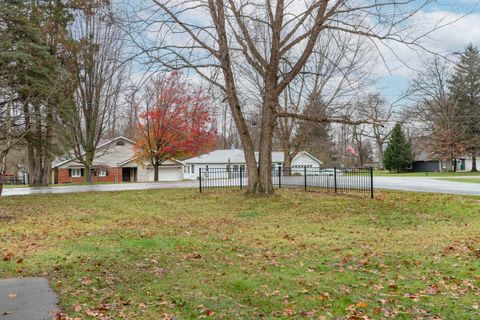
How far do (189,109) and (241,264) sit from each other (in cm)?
2947

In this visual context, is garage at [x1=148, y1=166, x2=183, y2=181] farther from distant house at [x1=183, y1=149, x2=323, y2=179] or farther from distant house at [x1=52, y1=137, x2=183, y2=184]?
distant house at [x1=183, y1=149, x2=323, y2=179]

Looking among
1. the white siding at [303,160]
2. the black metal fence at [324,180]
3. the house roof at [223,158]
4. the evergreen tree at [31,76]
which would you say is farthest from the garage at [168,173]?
the evergreen tree at [31,76]

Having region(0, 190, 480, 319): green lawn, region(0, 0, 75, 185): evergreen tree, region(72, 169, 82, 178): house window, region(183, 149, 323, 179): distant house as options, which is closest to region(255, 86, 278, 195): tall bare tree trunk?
region(0, 190, 480, 319): green lawn

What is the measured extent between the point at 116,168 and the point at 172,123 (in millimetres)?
15362

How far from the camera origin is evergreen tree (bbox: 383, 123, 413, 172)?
52.7m

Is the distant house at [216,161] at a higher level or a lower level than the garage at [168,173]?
higher

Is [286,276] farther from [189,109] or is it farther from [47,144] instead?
[189,109]

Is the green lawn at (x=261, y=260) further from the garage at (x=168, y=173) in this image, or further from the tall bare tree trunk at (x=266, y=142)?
the garage at (x=168, y=173)

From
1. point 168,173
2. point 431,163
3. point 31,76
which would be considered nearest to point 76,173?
point 168,173

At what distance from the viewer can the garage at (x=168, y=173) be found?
159ft

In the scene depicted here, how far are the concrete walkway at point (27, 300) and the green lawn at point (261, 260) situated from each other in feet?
0.51

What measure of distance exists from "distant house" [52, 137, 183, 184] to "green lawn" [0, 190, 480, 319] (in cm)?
3449

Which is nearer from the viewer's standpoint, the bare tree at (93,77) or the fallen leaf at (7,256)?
the fallen leaf at (7,256)

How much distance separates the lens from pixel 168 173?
4912 centimetres
